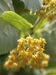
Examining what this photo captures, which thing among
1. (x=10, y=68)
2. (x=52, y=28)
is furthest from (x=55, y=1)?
(x=10, y=68)

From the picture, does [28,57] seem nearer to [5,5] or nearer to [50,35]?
[50,35]

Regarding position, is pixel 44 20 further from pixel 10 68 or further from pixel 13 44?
pixel 10 68

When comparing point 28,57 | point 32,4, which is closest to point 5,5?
point 32,4

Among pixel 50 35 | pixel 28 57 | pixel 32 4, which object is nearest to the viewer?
pixel 28 57

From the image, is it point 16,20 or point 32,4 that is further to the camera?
point 32,4

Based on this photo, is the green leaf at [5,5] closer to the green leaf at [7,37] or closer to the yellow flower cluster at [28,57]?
the green leaf at [7,37]

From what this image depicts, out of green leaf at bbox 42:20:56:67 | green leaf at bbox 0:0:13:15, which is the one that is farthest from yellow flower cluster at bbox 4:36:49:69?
green leaf at bbox 0:0:13:15
